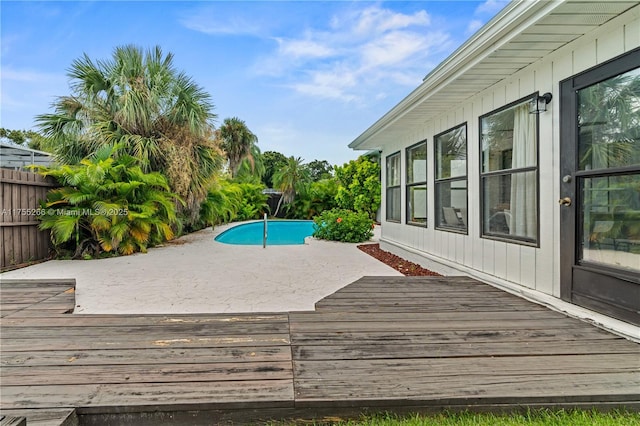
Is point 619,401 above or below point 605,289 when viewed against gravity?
below

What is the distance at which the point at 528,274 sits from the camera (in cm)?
358

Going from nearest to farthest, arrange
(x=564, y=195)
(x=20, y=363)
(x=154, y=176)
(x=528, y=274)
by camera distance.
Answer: (x=20, y=363) → (x=564, y=195) → (x=528, y=274) → (x=154, y=176)

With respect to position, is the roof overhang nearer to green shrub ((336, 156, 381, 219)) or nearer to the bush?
the bush

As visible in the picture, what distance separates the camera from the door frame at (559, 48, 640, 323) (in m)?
2.74

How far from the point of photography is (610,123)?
2.76 meters

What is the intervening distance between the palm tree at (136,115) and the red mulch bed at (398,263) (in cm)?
479

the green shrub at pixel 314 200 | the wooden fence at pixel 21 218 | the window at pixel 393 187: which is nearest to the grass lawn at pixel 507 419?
the window at pixel 393 187

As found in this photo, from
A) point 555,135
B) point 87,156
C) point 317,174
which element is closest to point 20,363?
point 555,135

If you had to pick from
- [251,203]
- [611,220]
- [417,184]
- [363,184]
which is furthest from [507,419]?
[251,203]

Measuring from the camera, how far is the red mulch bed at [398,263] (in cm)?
547

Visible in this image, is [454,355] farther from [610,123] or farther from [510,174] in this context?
[510,174]

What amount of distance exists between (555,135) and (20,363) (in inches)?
176

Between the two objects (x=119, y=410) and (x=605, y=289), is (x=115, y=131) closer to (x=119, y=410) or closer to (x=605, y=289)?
(x=119, y=410)

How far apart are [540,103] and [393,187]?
4.60 m
